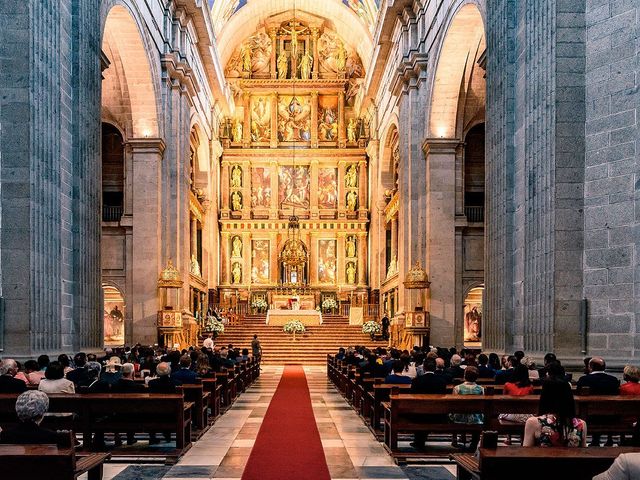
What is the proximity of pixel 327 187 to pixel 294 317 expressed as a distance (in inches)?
431

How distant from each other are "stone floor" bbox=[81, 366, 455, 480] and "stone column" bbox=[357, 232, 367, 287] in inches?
1085

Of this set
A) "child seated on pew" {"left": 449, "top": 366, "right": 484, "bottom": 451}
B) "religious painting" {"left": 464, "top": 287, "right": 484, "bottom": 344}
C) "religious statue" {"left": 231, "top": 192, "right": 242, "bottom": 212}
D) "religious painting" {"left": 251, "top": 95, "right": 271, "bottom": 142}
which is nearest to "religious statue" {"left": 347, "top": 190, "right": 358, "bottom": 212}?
"religious painting" {"left": 251, "top": 95, "right": 271, "bottom": 142}

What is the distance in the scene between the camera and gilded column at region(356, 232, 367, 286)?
4303cm

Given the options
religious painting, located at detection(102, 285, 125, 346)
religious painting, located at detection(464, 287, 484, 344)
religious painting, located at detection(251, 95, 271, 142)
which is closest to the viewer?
religious painting, located at detection(464, 287, 484, 344)

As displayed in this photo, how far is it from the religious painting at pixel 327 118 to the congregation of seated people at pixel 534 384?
29042 mm

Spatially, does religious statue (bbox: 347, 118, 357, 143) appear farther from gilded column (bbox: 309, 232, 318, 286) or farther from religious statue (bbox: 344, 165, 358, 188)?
gilded column (bbox: 309, 232, 318, 286)

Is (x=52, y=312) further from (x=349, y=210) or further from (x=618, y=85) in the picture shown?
(x=349, y=210)

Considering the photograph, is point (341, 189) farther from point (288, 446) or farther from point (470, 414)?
point (470, 414)

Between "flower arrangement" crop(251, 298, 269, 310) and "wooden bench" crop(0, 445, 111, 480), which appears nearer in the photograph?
"wooden bench" crop(0, 445, 111, 480)

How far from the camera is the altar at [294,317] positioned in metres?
35.4

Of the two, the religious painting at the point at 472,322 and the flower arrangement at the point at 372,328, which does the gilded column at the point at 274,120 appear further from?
the religious painting at the point at 472,322

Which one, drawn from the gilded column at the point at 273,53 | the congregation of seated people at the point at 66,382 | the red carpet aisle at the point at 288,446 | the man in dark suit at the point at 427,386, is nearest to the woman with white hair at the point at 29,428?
the congregation of seated people at the point at 66,382

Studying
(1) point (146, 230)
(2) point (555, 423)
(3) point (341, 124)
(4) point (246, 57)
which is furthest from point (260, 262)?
(2) point (555, 423)

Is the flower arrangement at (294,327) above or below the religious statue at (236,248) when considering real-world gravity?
below
